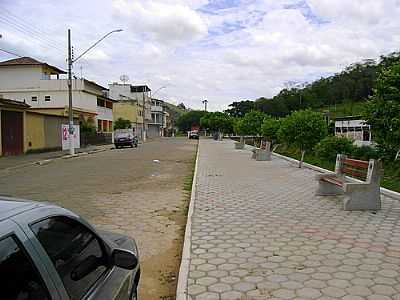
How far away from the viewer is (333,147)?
16719 millimetres

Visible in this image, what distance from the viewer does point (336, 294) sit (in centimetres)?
Result: 450

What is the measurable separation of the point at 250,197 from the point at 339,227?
3.61 metres

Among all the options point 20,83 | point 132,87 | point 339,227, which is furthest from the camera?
point 132,87

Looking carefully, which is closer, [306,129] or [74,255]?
[74,255]

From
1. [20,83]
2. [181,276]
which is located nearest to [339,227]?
[181,276]

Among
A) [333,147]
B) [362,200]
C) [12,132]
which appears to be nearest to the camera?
[362,200]

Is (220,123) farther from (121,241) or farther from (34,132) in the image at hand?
(121,241)

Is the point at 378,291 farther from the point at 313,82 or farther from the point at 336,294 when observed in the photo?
the point at 313,82

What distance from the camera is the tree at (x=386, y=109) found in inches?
368

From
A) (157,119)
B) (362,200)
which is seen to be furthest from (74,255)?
(157,119)

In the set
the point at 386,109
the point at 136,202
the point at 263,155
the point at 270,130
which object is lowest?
the point at 136,202

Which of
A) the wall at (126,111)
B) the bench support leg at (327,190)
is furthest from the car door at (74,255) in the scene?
the wall at (126,111)

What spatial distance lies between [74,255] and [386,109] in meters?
8.27

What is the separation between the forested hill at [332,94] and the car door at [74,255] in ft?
152
